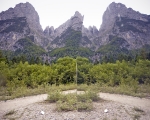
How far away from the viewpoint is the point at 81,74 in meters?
6.67

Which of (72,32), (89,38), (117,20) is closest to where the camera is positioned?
(72,32)

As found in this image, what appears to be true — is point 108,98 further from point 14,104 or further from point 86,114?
point 14,104

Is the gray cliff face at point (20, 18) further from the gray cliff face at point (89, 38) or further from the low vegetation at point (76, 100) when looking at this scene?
the low vegetation at point (76, 100)

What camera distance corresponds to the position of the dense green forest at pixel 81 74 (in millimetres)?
6756

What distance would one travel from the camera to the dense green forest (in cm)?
676

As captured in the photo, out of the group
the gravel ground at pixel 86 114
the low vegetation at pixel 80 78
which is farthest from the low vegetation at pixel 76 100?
the low vegetation at pixel 80 78

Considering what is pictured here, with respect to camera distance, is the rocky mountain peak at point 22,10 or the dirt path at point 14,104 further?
the rocky mountain peak at point 22,10

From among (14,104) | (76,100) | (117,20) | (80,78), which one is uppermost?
(117,20)

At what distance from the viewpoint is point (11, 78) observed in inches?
442

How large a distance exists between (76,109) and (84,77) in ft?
4.50

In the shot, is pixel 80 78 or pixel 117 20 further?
pixel 117 20

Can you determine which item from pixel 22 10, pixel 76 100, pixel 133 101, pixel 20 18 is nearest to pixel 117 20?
pixel 20 18

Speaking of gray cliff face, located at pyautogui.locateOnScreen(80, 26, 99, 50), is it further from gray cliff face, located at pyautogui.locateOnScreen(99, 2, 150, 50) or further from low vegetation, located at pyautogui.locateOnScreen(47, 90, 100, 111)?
low vegetation, located at pyautogui.locateOnScreen(47, 90, 100, 111)

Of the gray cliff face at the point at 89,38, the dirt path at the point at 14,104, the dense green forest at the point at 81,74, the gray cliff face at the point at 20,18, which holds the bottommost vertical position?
the dirt path at the point at 14,104
